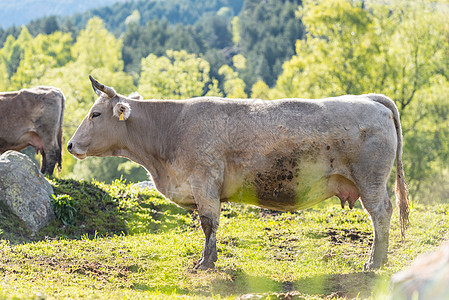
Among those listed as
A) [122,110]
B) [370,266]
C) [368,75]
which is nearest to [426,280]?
[370,266]

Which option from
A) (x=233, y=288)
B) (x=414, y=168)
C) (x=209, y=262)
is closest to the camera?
(x=233, y=288)

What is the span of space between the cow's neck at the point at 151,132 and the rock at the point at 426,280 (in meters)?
6.77

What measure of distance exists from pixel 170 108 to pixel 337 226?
5.31 meters

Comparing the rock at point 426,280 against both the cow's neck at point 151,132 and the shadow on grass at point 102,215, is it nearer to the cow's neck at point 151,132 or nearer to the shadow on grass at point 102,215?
the cow's neck at point 151,132

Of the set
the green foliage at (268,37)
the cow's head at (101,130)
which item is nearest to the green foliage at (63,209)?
the cow's head at (101,130)

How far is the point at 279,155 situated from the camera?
32.9ft

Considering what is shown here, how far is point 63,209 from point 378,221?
720 cm

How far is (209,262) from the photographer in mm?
10008

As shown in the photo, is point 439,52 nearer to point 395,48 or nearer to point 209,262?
point 395,48

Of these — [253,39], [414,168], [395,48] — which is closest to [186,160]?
[414,168]

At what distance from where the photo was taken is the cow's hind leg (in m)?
10.0

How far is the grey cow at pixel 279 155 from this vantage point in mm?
9992

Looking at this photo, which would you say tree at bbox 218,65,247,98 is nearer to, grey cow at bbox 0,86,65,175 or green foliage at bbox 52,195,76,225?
grey cow at bbox 0,86,65,175

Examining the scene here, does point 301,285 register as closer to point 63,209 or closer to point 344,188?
point 344,188
